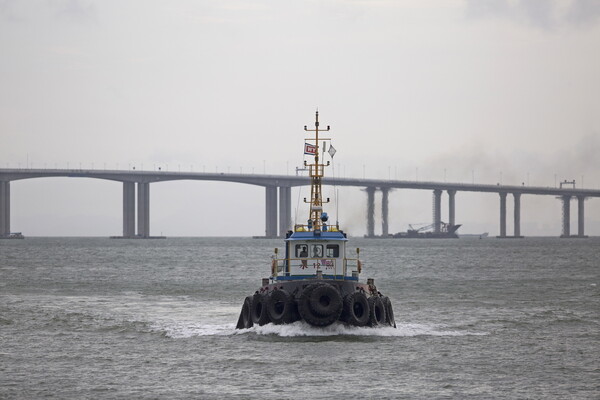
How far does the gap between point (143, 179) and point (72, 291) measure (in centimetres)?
12797

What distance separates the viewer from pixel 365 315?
32156 mm

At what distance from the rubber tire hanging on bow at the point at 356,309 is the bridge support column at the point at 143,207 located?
15602cm

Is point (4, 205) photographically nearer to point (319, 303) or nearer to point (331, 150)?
point (331, 150)

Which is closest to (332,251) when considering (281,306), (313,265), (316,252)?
(316,252)

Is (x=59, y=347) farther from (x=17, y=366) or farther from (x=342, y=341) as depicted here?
(x=342, y=341)

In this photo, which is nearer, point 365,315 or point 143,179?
point 365,315

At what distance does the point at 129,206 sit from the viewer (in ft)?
623

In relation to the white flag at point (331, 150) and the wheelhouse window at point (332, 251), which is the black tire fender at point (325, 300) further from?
the white flag at point (331, 150)

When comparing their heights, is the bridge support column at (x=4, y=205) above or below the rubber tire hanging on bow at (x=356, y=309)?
above

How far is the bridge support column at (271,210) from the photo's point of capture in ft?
626

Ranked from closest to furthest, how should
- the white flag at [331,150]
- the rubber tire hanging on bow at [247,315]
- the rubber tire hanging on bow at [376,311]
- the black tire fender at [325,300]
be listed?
the black tire fender at [325,300] → the rubber tire hanging on bow at [376,311] → the white flag at [331,150] → the rubber tire hanging on bow at [247,315]

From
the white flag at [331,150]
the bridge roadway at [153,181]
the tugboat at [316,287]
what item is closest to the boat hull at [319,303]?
the tugboat at [316,287]

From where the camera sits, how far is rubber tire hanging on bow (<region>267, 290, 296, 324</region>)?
31.8 meters

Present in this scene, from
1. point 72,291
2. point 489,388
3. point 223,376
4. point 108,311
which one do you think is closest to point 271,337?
point 223,376
